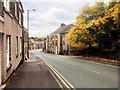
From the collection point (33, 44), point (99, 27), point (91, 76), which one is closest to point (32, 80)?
point (91, 76)

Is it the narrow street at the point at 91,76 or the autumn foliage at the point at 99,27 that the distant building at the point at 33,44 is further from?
the narrow street at the point at 91,76

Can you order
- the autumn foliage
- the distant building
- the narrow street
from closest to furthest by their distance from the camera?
the narrow street, the autumn foliage, the distant building

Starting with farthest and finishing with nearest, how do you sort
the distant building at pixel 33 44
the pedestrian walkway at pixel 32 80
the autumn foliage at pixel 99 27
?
the distant building at pixel 33 44 < the autumn foliage at pixel 99 27 < the pedestrian walkway at pixel 32 80

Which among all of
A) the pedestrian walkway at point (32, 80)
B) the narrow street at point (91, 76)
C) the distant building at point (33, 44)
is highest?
the distant building at point (33, 44)

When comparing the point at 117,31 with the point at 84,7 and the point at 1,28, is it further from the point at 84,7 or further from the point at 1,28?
the point at 1,28

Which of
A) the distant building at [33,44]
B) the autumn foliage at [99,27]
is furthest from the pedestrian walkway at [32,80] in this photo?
the distant building at [33,44]

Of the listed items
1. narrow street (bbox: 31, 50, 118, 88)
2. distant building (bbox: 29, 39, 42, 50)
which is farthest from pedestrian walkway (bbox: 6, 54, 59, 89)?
distant building (bbox: 29, 39, 42, 50)

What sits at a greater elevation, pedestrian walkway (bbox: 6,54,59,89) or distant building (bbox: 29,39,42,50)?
distant building (bbox: 29,39,42,50)

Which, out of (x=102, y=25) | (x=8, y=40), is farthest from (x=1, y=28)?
(x=102, y=25)

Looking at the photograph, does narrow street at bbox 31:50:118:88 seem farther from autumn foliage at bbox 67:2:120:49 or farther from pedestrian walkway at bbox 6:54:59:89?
autumn foliage at bbox 67:2:120:49

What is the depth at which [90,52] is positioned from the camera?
30156 mm

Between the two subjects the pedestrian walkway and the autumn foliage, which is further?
the autumn foliage

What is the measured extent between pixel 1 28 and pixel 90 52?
26.8m

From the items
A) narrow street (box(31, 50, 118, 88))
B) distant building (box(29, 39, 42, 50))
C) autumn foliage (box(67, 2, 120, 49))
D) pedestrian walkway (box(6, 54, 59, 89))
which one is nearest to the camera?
pedestrian walkway (box(6, 54, 59, 89))
